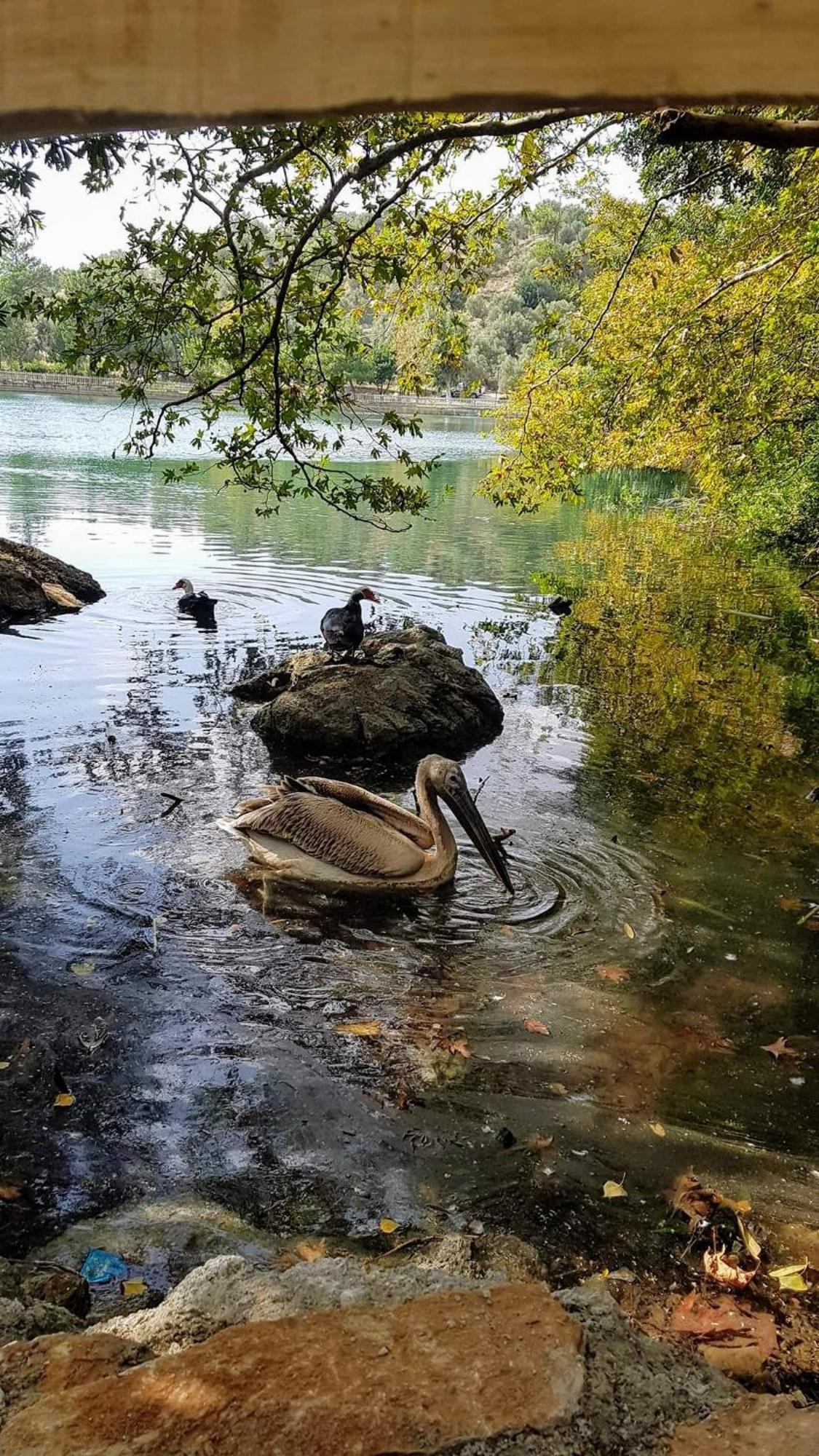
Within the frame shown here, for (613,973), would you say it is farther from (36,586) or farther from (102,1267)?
(36,586)

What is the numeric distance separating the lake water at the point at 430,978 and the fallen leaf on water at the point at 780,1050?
6 centimetres

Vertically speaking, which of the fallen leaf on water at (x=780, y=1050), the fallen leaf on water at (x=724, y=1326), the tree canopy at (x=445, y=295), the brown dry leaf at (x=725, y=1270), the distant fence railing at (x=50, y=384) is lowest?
the fallen leaf on water at (x=780, y=1050)

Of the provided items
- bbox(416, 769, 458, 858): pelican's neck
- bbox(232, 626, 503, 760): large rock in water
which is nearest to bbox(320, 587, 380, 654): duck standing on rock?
bbox(232, 626, 503, 760): large rock in water

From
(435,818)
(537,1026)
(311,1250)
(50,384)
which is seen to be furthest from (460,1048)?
(50,384)

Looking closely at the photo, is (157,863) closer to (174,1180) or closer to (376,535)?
(174,1180)

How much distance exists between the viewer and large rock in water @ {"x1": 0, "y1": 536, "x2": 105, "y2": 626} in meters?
15.4

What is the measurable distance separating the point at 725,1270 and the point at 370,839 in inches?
164

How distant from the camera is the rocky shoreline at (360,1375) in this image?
6.70 ft

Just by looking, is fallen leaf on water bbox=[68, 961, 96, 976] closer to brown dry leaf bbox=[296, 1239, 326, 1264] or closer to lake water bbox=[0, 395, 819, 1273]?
lake water bbox=[0, 395, 819, 1273]

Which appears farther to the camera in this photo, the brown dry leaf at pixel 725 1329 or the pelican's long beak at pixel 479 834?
the pelican's long beak at pixel 479 834

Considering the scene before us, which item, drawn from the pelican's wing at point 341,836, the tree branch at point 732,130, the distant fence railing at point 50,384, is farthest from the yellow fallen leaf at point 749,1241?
the distant fence railing at point 50,384

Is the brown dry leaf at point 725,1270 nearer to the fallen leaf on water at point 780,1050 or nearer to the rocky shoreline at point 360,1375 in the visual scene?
the rocky shoreline at point 360,1375

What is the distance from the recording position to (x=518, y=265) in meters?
115

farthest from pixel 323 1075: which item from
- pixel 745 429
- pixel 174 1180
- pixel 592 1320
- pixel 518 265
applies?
pixel 518 265
